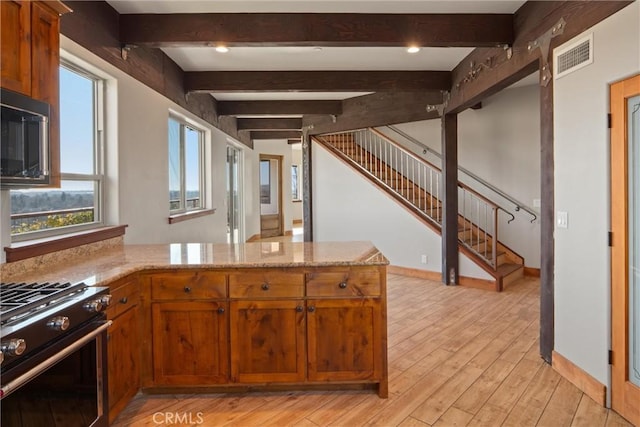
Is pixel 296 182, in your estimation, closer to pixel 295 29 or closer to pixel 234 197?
pixel 234 197

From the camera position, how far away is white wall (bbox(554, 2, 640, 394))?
7.33 ft

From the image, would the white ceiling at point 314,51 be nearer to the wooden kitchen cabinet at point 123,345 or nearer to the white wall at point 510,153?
the white wall at point 510,153

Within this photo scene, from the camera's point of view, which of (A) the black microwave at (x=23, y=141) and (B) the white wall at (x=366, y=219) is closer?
(A) the black microwave at (x=23, y=141)

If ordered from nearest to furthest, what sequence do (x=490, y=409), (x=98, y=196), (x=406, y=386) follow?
1. (x=490, y=409)
2. (x=406, y=386)
3. (x=98, y=196)

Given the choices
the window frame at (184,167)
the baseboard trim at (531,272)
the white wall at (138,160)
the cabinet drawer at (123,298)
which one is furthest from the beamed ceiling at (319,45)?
the baseboard trim at (531,272)

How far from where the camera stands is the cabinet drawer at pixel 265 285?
7.71 feet

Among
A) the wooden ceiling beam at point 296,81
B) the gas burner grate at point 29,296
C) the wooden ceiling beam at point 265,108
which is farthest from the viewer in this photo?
the wooden ceiling beam at point 265,108

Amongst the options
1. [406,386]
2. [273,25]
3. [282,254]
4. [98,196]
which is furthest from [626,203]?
[98,196]

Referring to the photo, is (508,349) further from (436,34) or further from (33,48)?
(33,48)

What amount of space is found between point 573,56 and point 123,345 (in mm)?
3402

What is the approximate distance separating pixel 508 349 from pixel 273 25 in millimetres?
3375

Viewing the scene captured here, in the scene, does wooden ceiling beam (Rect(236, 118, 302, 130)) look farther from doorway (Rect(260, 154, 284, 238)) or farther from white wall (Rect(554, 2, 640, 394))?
white wall (Rect(554, 2, 640, 394))

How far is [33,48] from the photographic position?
5.95 feet

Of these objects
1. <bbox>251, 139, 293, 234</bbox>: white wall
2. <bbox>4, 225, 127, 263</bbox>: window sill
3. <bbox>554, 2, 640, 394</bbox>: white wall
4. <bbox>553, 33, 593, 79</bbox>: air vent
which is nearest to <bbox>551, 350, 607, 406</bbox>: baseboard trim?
<bbox>554, 2, 640, 394</bbox>: white wall
